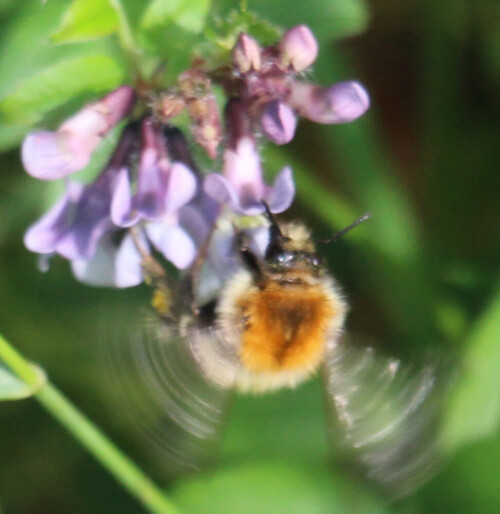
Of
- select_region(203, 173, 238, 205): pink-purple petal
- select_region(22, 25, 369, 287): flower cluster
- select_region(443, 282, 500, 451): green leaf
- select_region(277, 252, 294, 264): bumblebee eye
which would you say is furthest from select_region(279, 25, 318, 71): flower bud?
select_region(443, 282, 500, 451): green leaf

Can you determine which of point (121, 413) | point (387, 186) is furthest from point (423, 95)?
point (121, 413)

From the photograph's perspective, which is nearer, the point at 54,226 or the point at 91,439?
the point at 54,226

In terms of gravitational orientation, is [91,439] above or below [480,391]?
above

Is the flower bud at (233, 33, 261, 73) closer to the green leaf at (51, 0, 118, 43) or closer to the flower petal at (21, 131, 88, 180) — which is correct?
the green leaf at (51, 0, 118, 43)

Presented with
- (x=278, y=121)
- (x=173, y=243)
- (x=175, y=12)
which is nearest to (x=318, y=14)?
(x=175, y=12)

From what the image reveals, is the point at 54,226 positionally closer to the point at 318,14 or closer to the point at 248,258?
the point at 248,258

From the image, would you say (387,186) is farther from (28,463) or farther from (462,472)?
(28,463)
